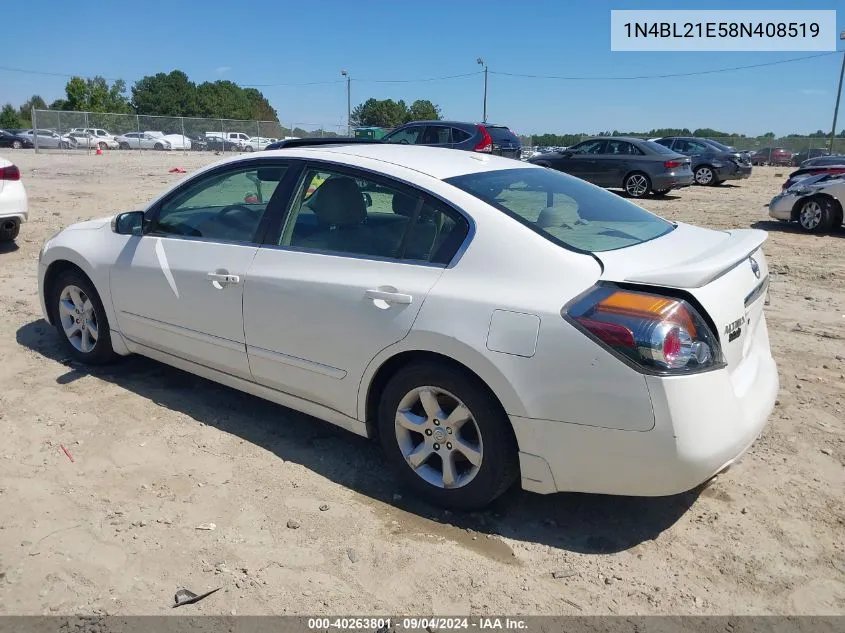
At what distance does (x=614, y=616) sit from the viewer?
2.51m

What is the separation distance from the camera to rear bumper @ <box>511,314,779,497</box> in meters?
2.53

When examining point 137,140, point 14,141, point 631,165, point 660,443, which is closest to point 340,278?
point 660,443

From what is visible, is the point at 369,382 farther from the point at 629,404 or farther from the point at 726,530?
the point at 726,530

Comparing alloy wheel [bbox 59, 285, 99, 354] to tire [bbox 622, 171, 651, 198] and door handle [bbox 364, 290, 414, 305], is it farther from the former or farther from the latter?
tire [bbox 622, 171, 651, 198]

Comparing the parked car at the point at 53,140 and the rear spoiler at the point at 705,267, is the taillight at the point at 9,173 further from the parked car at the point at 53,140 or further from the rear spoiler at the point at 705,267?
the parked car at the point at 53,140

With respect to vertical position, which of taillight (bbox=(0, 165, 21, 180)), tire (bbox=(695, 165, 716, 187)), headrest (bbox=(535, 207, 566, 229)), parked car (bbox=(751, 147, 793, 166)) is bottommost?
headrest (bbox=(535, 207, 566, 229))

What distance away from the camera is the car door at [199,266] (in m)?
3.75

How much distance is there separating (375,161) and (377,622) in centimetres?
217

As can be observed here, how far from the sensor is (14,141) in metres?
42.7

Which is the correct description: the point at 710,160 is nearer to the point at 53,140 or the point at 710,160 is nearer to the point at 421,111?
the point at 53,140

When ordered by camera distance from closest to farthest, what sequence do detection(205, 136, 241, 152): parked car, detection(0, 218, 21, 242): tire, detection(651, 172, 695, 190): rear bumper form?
detection(0, 218, 21, 242): tire
detection(651, 172, 695, 190): rear bumper
detection(205, 136, 241, 152): parked car

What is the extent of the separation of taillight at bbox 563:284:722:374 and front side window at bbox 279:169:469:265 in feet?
2.37

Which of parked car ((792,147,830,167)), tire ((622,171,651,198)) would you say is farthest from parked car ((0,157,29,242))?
parked car ((792,147,830,167))

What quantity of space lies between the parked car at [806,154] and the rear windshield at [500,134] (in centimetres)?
3122
